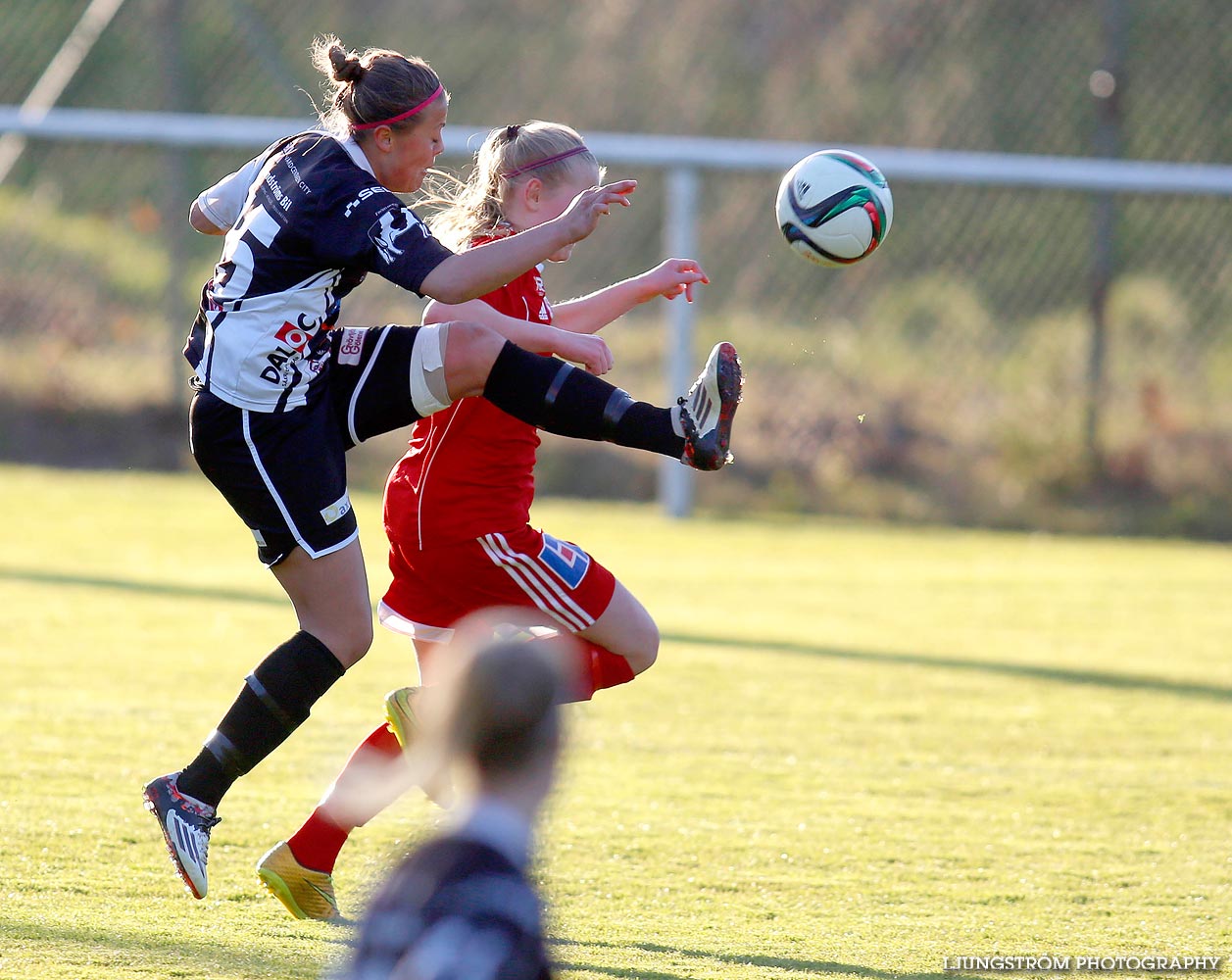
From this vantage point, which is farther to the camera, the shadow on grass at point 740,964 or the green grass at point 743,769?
the green grass at point 743,769

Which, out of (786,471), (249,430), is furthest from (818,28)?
(249,430)

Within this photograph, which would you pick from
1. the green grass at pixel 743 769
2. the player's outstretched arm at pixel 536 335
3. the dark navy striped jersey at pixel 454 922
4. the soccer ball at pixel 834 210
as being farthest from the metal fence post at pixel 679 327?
the dark navy striped jersey at pixel 454 922

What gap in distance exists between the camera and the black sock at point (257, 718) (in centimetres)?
336

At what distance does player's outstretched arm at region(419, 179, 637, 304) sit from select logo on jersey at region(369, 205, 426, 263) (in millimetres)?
96

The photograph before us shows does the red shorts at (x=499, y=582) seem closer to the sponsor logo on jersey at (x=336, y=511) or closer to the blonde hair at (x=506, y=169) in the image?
the sponsor logo on jersey at (x=336, y=511)

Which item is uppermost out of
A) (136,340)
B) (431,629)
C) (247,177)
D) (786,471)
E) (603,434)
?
(247,177)

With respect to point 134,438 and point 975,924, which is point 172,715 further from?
point 134,438

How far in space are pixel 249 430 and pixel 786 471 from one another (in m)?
8.06

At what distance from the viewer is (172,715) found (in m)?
4.96

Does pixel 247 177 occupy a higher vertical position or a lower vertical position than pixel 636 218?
higher

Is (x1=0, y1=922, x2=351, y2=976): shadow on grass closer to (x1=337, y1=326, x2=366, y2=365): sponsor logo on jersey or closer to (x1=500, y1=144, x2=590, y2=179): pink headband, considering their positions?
(x1=337, y1=326, x2=366, y2=365): sponsor logo on jersey

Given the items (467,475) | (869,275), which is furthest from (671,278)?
→ (869,275)

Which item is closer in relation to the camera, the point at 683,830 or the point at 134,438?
the point at 683,830

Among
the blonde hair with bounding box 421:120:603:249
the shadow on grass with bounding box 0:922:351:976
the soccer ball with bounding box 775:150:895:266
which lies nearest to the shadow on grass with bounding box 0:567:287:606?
the blonde hair with bounding box 421:120:603:249
